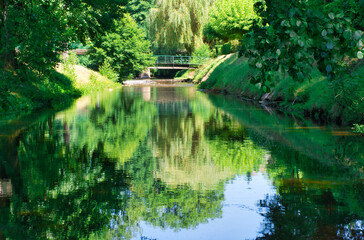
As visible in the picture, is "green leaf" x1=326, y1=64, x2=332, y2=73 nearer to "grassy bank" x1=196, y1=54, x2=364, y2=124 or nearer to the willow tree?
"grassy bank" x1=196, y1=54, x2=364, y2=124

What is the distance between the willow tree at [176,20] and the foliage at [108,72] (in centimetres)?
984

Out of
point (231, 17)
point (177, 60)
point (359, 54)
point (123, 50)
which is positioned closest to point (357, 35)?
point (359, 54)

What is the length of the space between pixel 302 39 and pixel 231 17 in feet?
166

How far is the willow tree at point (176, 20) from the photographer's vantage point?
202 ft

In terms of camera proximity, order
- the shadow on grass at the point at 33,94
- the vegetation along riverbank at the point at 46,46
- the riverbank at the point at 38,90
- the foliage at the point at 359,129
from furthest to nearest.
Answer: the shadow on grass at the point at 33,94
the riverbank at the point at 38,90
the vegetation along riverbank at the point at 46,46
the foliage at the point at 359,129

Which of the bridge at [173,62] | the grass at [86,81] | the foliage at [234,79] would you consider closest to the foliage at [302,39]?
the foliage at [234,79]

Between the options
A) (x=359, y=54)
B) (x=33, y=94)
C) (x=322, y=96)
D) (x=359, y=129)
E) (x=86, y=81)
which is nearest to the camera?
(x=359, y=54)

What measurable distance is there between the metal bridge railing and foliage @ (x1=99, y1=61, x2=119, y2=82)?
1364cm

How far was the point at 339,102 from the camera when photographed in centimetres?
1698

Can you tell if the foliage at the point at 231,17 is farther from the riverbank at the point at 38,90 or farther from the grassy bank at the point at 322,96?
the riverbank at the point at 38,90

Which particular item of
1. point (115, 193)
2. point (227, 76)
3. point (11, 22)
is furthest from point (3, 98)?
point (227, 76)

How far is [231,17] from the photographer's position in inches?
2122

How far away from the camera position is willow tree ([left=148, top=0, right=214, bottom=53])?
61562 mm

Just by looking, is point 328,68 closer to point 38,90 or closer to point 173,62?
point 38,90
